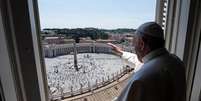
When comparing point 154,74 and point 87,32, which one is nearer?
point 154,74

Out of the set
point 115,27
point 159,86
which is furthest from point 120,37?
point 159,86

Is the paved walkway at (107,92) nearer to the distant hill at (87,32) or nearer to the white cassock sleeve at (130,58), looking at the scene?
the white cassock sleeve at (130,58)

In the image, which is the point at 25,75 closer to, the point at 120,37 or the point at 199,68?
the point at 120,37

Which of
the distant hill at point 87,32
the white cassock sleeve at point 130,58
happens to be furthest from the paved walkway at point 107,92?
the distant hill at point 87,32

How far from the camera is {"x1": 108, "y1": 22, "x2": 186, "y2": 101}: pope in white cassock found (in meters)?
0.71

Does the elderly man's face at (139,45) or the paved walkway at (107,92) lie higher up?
the elderly man's face at (139,45)

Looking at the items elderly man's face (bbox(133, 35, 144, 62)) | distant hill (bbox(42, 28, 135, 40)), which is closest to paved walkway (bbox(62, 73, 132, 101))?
distant hill (bbox(42, 28, 135, 40))

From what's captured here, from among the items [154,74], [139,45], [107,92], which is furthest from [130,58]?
[154,74]

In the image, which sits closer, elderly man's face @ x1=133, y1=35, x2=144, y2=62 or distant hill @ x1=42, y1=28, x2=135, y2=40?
elderly man's face @ x1=133, y1=35, x2=144, y2=62

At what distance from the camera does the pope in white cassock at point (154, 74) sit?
709 millimetres

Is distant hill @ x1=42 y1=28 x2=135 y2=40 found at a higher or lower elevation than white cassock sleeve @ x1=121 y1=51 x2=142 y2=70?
higher

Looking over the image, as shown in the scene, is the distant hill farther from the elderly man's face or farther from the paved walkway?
the elderly man's face

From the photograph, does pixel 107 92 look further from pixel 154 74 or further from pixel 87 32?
pixel 154 74

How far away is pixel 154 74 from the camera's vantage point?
2.36 feet
